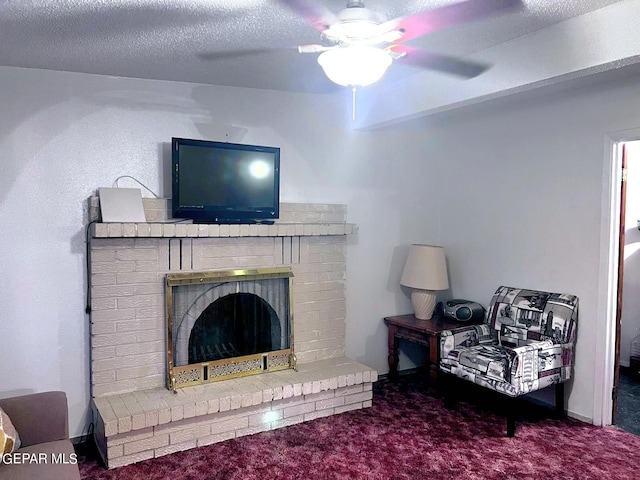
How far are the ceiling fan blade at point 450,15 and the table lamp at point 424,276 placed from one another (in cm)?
206

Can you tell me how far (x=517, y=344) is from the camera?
3773mm

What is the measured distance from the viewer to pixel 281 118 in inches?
152

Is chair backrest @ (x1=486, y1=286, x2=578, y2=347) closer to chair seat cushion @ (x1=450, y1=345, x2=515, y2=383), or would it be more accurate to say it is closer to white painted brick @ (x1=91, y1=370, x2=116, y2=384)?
chair seat cushion @ (x1=450, y1=345, x2=515, y2=383)

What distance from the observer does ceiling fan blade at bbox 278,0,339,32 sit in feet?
7.13

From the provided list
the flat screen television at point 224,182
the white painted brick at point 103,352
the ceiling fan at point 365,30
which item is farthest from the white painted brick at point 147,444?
the ceiling fan at point 365,30

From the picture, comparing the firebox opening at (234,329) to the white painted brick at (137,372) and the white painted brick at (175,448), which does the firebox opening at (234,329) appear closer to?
the white painted brick at (137,372)

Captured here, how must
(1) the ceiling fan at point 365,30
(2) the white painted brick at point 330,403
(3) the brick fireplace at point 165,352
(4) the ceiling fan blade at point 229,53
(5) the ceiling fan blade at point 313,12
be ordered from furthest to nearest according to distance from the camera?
(2) the white painted brick at point 330,403
(3) the brick fireplace at point 165,352
(4) the ceiling fan blade at point 229,53
(5) the ceiling fan blade at point 313,12
(1) the ceiling fan at point 365,30

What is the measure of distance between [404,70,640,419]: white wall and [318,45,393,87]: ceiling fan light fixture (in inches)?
81.9

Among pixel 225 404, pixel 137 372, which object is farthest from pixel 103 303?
→ pixel 225 404

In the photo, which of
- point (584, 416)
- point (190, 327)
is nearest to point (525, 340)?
point (584, 416)

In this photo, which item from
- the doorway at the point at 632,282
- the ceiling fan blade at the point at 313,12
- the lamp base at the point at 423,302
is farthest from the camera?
the doorway at the point at 632,282

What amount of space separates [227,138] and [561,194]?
237 cm

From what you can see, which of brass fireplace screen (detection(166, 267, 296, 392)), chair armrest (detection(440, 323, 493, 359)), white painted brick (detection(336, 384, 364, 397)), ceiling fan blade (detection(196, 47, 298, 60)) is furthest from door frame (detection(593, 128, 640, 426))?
ceiling fan blade (detection(196, 47, 298, 60))

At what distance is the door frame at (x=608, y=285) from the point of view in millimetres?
3398
